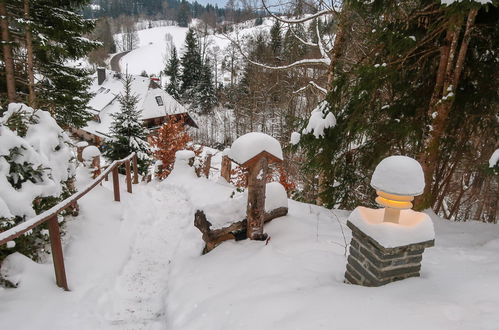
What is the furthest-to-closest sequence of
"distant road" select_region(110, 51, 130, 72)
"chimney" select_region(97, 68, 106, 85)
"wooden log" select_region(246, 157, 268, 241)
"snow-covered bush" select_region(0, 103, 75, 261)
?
1. "distant road" select_region(110, 51, 130, 72)
2. "chimney" select_region(97, 68, 106, 85)
3. "wooden log" select_region(246, 157, 268, 241)
4. "snow-covered bush" select_region(0, 103, 75, 261)

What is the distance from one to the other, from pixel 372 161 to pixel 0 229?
5569 mm

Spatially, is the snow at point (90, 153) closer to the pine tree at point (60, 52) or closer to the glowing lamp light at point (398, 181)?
the pine tree at point (60, 52)

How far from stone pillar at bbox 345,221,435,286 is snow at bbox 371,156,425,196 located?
1.59 ft

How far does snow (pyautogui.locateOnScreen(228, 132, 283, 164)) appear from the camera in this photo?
13.3 feet

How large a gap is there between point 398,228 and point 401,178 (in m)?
0.47

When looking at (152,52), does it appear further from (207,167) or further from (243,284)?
(243,284)

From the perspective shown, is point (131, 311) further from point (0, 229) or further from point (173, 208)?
point (173, 208)

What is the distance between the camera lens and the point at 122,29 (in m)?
106

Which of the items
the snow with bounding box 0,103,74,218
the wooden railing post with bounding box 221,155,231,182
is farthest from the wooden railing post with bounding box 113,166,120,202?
the wooden railing post with bounding box 221,155,231,182

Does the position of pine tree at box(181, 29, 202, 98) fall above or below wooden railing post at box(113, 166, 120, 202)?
above

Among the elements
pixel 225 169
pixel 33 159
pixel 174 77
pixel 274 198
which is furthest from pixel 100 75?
pixel 274 198

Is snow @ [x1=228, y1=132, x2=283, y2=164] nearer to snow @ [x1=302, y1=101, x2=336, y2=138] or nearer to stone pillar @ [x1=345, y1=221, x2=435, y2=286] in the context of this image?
snow @ [x1=302, y1=101, x2=336, y2=138]

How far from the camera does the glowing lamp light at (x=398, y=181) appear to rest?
99.8 inches

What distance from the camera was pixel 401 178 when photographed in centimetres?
255
